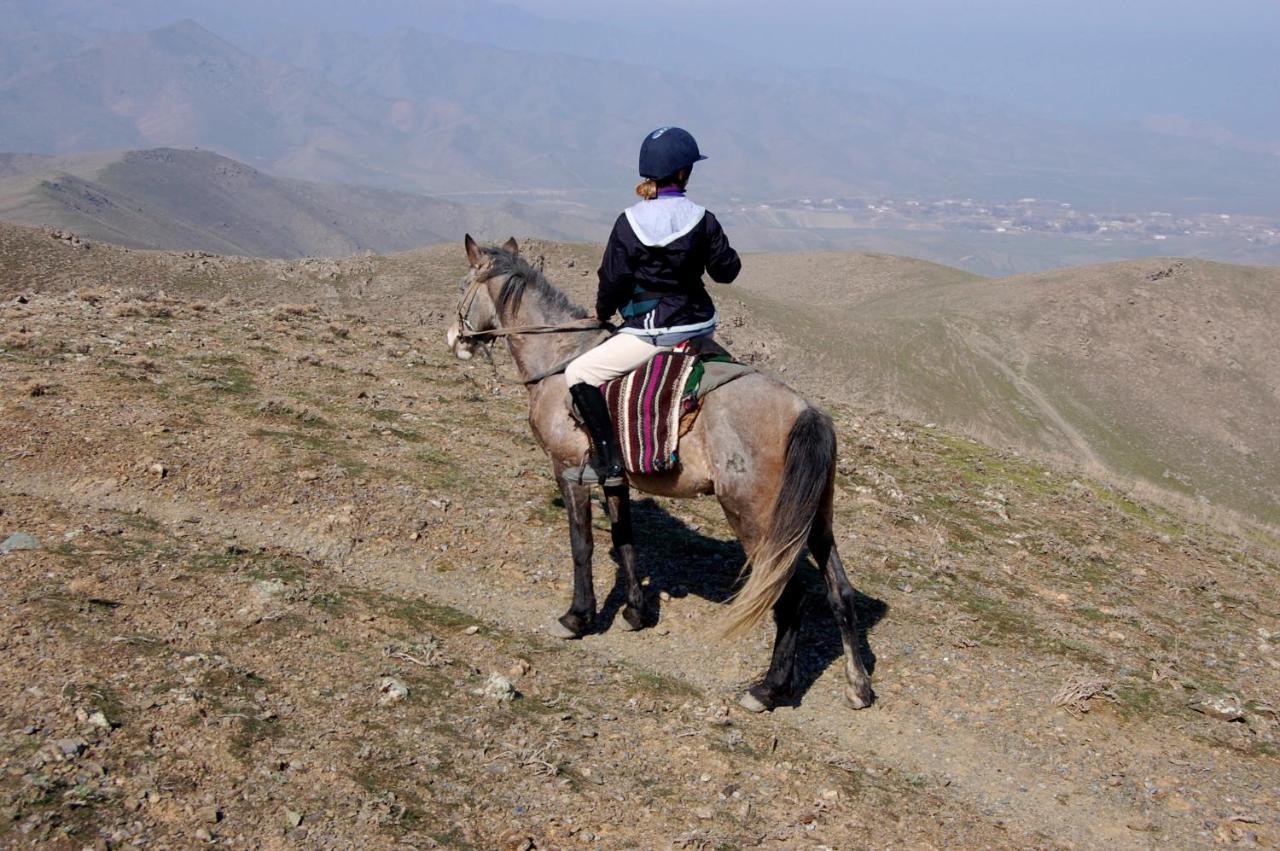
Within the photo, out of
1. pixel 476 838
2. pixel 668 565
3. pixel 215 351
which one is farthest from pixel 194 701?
pixel 215 351

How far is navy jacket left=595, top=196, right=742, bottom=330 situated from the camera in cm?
720

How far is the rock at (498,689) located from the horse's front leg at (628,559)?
1.84 meters

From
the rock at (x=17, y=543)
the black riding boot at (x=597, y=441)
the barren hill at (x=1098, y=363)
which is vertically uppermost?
the black riding boot at (x=597, y=441)

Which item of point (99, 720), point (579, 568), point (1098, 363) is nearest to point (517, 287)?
point (579, 568)

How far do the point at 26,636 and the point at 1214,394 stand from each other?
56.1 metres

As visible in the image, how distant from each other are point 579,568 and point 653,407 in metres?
1.88

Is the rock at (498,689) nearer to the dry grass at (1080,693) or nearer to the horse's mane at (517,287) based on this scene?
the horse's mane at (517,287)

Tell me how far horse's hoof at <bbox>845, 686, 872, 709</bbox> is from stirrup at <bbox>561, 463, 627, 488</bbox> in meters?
2.72

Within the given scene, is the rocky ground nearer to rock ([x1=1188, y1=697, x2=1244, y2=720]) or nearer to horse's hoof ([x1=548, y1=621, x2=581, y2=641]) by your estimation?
rock ([x1=1188, y1=697, x2=1244, y2=720])

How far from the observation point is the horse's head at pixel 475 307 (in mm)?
8727

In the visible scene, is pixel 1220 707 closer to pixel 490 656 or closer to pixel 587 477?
pixel 587 477

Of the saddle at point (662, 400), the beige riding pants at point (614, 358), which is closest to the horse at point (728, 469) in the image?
the saddle at point (662, 400)

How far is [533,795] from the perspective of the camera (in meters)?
5.82

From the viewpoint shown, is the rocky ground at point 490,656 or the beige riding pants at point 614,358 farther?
the beige riding pants at point 614,358
